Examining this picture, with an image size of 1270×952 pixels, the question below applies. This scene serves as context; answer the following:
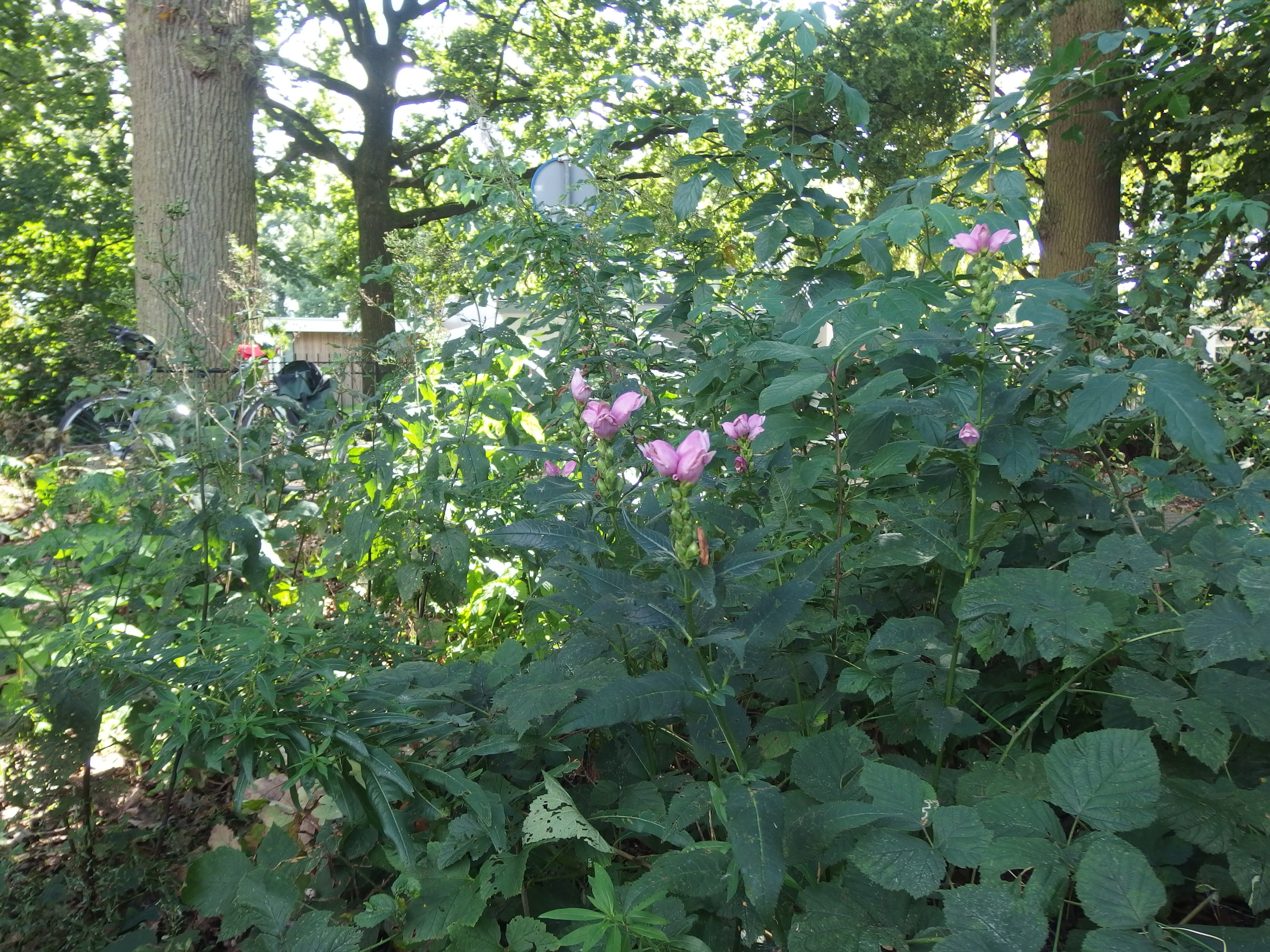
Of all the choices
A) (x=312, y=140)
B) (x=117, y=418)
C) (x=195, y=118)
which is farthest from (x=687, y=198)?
(x=312, y=140)

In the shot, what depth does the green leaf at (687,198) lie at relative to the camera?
7.20ft

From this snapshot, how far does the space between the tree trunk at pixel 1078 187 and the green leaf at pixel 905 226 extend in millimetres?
7159

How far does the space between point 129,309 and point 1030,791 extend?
279 cm

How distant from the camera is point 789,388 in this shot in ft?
4.84

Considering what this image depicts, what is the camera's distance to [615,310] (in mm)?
2789

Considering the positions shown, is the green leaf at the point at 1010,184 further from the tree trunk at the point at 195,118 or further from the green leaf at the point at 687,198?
the tree trunk at the point at 195,118

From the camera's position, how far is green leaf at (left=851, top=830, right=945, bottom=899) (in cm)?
103

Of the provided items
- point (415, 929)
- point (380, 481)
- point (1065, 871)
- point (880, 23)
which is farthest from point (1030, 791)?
point (880, 23)

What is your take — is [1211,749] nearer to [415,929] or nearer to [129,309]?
[415,929]

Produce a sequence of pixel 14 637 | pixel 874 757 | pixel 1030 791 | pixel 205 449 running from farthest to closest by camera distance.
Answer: pixel 205 449
pixel 14 637
pixel 874 757
pixel 1030 791

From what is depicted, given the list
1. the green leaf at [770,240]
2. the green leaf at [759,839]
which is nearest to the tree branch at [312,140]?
the green leaf at [770,240]

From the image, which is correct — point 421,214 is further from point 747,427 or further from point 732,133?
point 747,427

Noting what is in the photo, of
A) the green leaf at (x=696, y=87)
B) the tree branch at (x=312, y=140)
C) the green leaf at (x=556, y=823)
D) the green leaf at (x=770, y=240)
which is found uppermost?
the tree branch at (x=312, y=140)

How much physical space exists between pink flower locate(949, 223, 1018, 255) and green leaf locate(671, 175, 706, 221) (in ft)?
2.75
